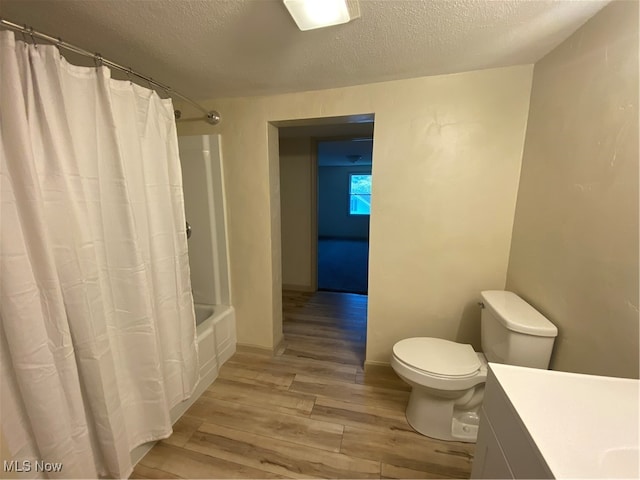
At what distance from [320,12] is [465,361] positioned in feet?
5.88

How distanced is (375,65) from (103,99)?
1306 millimetres

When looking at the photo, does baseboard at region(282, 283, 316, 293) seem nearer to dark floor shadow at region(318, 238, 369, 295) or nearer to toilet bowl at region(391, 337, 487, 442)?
dark floor shadow at region(318, 238, 369, 295)

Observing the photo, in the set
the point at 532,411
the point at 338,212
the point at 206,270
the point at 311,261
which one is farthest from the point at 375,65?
the point at 338,212

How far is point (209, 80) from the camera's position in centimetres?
160

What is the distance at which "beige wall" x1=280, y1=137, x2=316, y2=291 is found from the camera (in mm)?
3377

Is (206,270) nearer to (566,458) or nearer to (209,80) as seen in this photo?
(209,80)

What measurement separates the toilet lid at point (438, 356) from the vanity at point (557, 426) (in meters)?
0.50

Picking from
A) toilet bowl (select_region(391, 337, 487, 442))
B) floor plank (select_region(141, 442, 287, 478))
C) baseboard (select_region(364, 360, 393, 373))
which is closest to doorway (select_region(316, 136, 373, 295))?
baseboard (select_region(364, 360, 393, 373))

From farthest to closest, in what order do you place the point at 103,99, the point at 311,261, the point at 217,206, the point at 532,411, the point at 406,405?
1. the point at 311,261
2. the point at 217,206
3. the point at 406,405
4. the point at 103,99
5. the point at 532,411

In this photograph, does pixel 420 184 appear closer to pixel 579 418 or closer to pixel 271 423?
pixel 579 418

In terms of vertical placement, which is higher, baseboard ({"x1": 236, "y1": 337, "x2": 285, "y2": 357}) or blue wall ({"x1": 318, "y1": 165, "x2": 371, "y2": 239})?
blue wall ({"x1": 318, "y1": 165, "x2": 371, "y2": 239})

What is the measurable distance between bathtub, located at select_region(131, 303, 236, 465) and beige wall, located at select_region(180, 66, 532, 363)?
0.47 metres

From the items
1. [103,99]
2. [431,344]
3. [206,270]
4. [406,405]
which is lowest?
[406,405]

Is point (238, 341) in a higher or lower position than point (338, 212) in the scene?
lower
